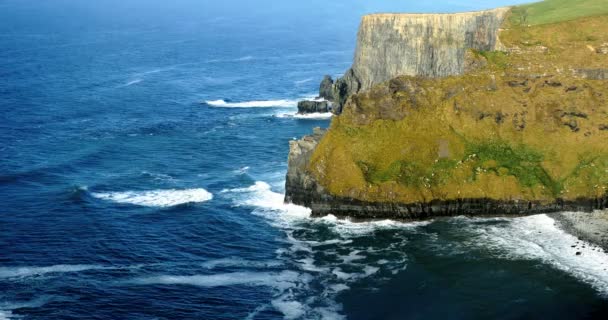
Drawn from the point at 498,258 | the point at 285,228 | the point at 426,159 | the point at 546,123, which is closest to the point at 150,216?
the point at 285,228

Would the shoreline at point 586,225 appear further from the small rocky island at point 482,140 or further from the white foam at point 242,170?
the white foam at point 242,170

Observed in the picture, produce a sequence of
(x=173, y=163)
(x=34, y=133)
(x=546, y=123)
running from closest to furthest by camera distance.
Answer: (x=546, y=123)
(x=173, y=163)
(x=34, y=133)

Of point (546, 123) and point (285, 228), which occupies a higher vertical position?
point (546, 123)

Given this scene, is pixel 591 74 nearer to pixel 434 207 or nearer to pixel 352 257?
pixel 434 207

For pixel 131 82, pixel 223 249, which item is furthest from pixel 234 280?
pixel 131 82

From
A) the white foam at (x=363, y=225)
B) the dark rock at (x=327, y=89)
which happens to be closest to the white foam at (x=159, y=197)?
the white foam at (x=363, y=225)

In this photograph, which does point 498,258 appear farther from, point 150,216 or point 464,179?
point 150,216

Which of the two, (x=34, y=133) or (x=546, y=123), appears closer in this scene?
(x=546, y=123)
